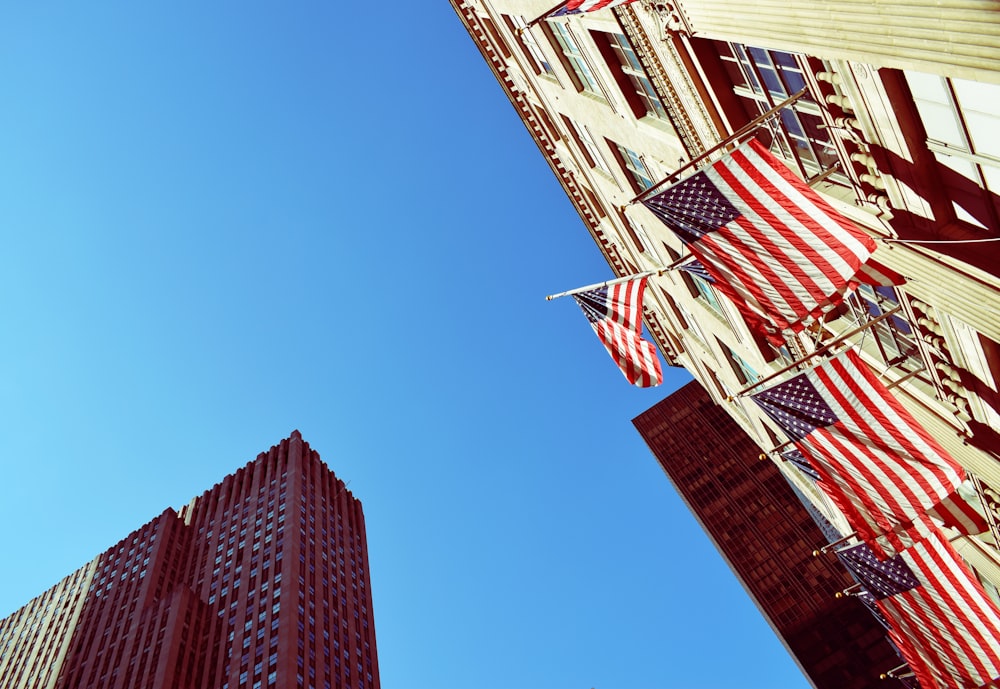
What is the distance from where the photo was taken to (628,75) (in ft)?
68.1

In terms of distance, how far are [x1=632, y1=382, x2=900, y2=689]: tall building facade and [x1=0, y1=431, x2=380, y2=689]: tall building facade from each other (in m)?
59.0

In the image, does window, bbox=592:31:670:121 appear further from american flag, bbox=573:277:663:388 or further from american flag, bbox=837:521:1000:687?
american flag, bbox=837:521:1000:687

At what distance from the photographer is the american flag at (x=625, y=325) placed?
20.3m

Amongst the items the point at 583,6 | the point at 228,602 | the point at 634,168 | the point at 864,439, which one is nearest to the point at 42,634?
the point at 228,602

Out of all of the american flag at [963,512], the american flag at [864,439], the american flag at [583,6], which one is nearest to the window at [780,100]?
the american flag at [583,6]

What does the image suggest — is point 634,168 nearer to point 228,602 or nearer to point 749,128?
point 749,128

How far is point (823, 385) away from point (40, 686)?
102m

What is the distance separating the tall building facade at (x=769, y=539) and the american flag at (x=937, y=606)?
240 ft

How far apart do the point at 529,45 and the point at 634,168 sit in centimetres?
844

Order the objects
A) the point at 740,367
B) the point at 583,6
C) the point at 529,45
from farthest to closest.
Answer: the point at 740,367 < the point at 529,45 < the point at 583,6

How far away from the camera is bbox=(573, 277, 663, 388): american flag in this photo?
20.3 metres

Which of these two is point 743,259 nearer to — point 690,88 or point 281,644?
point 690,88

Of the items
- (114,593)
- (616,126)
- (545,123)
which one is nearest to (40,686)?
(114,593)

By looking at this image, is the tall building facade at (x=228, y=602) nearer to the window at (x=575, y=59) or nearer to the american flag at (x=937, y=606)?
the american flag at (x=937, y=606)
